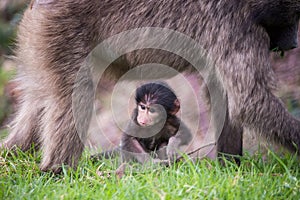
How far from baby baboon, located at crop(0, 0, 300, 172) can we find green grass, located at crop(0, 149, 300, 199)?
7.7 inches

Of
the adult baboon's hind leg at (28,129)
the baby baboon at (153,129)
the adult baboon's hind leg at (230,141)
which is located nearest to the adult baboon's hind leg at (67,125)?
the baby baboon at (153,129)

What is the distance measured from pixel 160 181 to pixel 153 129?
3.38 feet

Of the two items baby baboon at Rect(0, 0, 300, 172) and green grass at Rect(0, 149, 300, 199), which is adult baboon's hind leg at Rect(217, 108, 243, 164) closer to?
green grass at Rect(0, 149, 300, 199)

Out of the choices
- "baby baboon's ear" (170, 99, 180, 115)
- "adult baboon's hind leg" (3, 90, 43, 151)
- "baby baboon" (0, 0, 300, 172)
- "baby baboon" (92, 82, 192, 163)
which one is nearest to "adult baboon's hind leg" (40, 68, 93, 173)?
"baby baboon" (0, 0, 300, 172)

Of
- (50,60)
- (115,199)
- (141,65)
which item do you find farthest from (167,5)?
Result: (115,199)

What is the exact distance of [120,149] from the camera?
4676 mm

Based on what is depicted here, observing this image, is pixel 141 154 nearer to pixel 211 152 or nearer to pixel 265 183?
pixel 211 152

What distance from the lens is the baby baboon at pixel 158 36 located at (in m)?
4.23

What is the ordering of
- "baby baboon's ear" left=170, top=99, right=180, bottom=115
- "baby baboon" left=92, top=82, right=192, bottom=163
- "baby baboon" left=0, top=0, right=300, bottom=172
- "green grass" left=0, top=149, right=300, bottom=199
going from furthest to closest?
"baby baboon's ear" left=170, top=99, right=180, bottom=115 → "baby baboon" left=92, top=82, right=192, bottom=163 → "baby baboon" left=0, top=0, right=300, bottom=172 → "green grass" left=0, top=149, right=300, bottom=199

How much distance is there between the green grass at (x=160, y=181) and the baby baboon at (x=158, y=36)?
7.7 inches

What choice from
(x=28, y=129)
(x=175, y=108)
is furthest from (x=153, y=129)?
(x=28, y=129)

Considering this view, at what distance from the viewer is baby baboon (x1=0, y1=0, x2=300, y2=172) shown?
4227mm

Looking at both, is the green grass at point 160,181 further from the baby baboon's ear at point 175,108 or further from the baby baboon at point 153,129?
the baby baboon's ear at point 175,108

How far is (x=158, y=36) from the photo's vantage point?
4.41 metres
